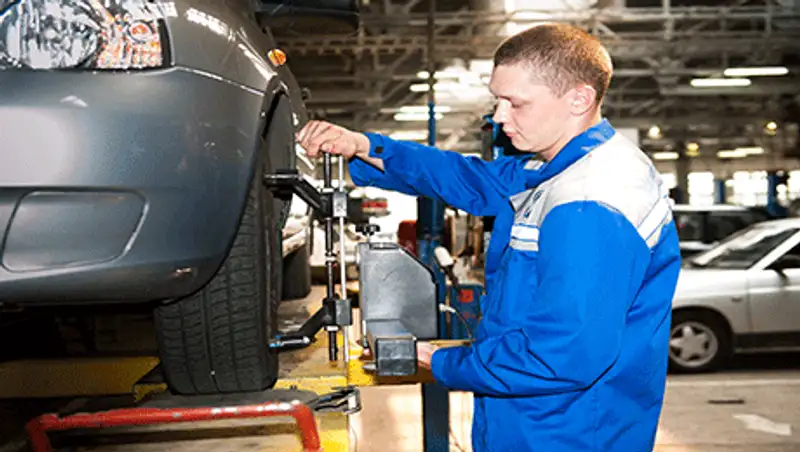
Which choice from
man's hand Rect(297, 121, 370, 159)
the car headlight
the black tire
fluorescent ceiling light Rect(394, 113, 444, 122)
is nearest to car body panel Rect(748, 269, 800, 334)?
the black tire

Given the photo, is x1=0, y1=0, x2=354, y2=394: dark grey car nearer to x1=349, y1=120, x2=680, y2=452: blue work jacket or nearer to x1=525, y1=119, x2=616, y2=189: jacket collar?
x1=349, y1=120, x2=680, y2=452: blue work jacket

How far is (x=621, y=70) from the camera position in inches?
532

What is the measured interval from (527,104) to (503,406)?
0.56 m

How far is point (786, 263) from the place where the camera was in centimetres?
606

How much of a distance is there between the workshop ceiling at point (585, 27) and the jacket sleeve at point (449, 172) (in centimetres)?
561

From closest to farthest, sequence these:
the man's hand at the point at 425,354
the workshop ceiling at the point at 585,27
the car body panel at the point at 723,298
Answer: the man's hand at the point at 425,354 < the car body panel at the point at 723,298 < the workshop ceiling at the point at 585,27

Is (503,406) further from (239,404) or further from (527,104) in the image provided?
(239,404)

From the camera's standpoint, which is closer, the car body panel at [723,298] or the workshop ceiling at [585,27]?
the car body panel at [723,298]

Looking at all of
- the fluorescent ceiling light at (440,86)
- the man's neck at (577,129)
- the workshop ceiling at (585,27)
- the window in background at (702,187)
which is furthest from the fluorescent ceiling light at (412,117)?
the man's neck at (577,129)

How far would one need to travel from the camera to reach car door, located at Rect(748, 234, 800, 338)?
595cm

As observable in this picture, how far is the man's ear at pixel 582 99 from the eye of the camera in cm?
138

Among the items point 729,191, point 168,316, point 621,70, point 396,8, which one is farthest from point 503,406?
point 729,191

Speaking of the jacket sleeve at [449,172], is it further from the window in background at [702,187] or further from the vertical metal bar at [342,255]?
the window in background at [702,187]

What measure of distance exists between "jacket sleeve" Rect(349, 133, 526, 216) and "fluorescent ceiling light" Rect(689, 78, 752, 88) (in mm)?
12903
